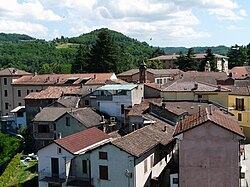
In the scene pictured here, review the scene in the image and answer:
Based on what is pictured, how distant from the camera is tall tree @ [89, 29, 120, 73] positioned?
272ft

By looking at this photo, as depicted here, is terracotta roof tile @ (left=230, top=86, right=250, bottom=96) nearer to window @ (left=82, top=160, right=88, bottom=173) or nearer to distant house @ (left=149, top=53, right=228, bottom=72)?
window @ (left=82, top=160, right=88, bottom=173)

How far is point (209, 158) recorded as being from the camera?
2700 cm

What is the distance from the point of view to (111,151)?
2984 cm

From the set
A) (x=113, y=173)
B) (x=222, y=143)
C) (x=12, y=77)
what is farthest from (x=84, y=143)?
(x=12, y=77)

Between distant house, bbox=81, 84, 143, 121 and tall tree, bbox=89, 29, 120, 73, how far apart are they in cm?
3433

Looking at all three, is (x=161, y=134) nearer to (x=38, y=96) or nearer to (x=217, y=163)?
(x=217, y=163)

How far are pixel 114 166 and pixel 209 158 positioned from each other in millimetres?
7329

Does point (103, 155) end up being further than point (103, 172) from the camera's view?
No

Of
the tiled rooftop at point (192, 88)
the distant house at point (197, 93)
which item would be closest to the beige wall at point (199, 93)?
the distant house at point (197, 93)

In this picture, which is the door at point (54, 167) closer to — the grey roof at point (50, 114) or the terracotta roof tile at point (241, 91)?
the grey roof at point (50, 114)

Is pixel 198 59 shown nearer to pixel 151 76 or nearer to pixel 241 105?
pixel 151 76

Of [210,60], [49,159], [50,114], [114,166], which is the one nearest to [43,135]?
[50,114]

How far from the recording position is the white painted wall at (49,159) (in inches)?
1300

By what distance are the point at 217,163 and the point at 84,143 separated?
1229 centimetres
